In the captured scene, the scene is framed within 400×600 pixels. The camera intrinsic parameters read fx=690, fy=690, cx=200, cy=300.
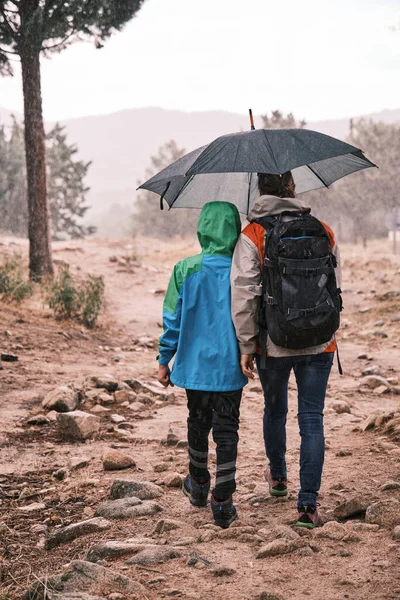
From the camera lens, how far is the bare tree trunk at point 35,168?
13.4 meters

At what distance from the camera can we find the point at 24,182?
4066 cm

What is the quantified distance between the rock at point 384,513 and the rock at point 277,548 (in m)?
0.55

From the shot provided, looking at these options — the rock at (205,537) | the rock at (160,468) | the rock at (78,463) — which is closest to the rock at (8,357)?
the rock at (78,463)

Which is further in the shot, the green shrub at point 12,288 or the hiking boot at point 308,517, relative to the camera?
the green shrub at point 12,288

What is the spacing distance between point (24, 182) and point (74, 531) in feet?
129

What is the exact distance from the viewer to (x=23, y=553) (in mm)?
3436

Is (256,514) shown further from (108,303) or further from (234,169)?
(108,303)

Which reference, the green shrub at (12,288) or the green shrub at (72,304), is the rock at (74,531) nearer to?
the green shrub at (72,304)

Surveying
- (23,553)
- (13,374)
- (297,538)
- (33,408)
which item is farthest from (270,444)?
(13,374)

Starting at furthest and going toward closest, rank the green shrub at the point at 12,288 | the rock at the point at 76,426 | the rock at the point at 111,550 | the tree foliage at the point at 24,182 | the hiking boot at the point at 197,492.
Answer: the tree foliage at the point at 24,182 → the green shrub at the point at 12,288 → the rock at the point at 76,426 → the hiking boot at the point at 197,492 → the rock at the point at 111,550

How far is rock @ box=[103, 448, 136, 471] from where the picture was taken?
485cm

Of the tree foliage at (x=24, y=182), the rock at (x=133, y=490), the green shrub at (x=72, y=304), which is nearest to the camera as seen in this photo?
the rock at (x=133, y=490)

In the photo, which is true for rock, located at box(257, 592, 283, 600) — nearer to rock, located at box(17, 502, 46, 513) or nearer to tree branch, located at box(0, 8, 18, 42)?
rock, located at box(17, 502, 46, 513)

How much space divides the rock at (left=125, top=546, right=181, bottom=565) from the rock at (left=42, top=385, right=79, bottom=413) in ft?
11.4
